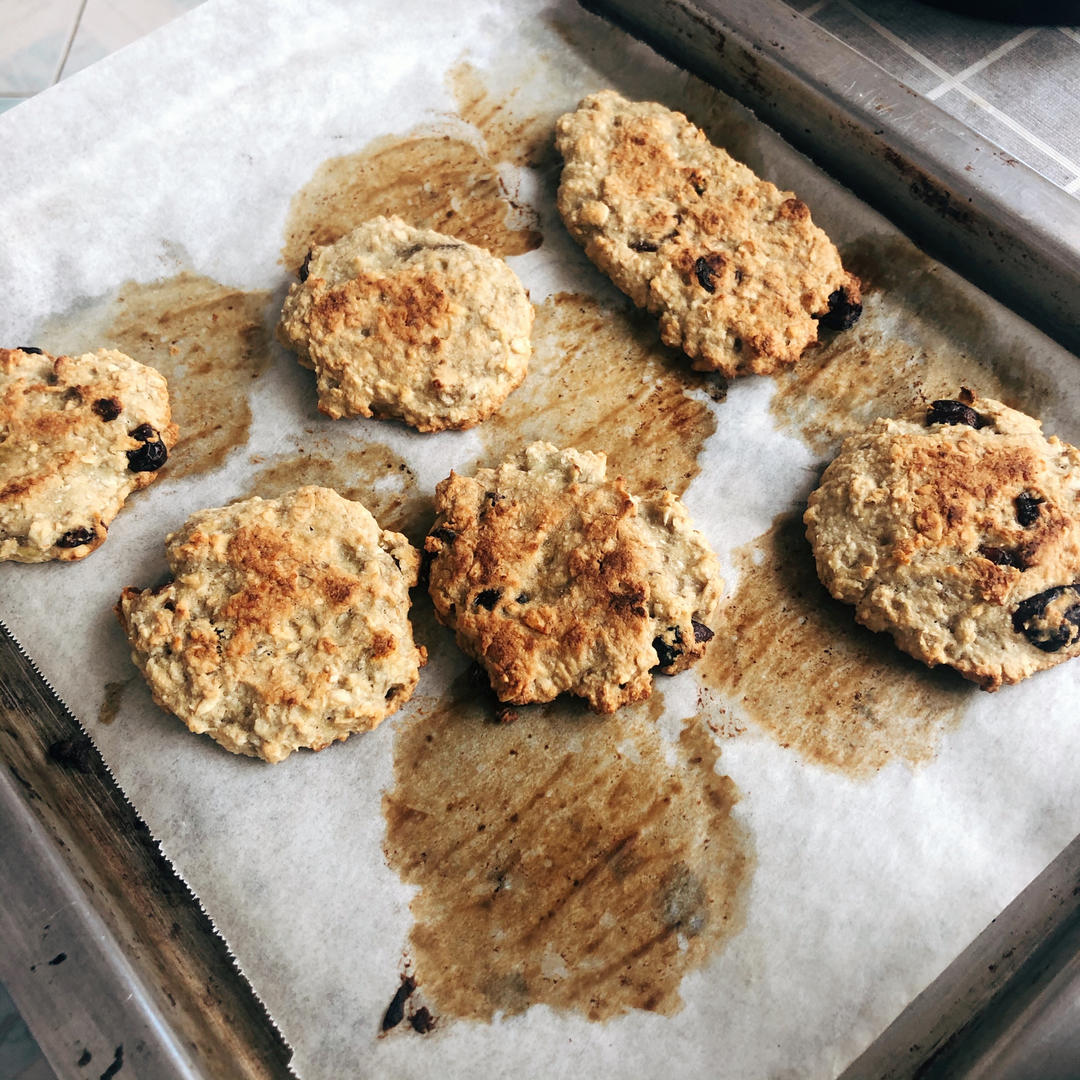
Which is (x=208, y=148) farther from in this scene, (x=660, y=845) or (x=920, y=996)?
(x=920, y=996)

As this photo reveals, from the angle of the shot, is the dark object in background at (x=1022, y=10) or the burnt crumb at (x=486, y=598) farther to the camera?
the dark object in background at (x=1022, y=10)

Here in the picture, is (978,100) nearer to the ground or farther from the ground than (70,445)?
farther from the ground

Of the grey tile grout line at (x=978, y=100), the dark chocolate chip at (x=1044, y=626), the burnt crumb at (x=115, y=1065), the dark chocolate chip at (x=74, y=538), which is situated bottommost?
the burnt crumb at (x=115, y=1065)

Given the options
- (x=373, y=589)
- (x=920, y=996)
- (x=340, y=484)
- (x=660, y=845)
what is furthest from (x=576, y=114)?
(x=920, y=996)

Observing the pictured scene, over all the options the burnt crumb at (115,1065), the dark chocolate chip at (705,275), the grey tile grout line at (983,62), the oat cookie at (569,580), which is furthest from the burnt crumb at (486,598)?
the grey tile grout line at (983,62)

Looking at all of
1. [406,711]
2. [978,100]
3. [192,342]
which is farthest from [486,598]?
→ [978,100]

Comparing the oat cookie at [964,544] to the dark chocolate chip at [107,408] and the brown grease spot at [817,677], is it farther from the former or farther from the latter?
the dark chocolate chip at [107,408]

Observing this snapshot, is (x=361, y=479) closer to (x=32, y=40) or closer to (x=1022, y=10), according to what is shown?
(x=32, y=40)

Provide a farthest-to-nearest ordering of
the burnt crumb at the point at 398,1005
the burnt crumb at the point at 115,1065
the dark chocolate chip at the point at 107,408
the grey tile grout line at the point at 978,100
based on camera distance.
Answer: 1. the grey tile grout line at the point at 978,100
2. the dark chocolate chip at the point at 107,408
3. the burnt crumb at the point at 398,1005
4. the burnt crumb at the point at 115,1065
